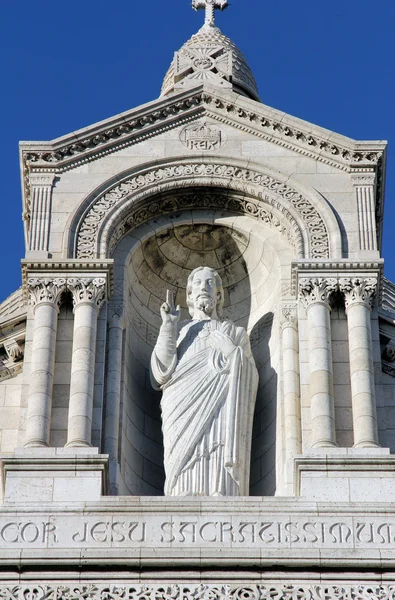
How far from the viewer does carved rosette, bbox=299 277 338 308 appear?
31453mm

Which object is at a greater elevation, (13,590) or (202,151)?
(202,151)

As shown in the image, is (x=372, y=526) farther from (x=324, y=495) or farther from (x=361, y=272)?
(x=361, y=272)

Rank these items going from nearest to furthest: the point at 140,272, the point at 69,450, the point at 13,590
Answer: the point at 13,590 → the point at 69,450 → the point at 140,272

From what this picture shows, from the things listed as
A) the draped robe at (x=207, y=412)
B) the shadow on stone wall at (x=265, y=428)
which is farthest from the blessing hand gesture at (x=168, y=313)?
the shadow on stone wall at (x=265, y=428)

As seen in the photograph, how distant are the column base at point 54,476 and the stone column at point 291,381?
277cm

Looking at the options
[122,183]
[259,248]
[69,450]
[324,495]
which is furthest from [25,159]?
[324,495]

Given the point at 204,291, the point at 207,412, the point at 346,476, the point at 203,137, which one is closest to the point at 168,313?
the point at 204,291

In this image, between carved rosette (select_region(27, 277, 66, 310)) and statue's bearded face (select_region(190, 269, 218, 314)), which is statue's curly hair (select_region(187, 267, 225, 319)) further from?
carved rosette (select_region(27, 277, 66, 310))

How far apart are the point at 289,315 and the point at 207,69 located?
19.5ft

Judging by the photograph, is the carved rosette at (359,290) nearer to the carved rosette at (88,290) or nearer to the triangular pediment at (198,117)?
the triangular pediment at (198,117)

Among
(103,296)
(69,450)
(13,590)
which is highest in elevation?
(103,296)

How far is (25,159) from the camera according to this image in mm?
33438

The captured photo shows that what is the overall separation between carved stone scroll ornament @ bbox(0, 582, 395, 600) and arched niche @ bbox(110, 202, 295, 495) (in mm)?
3776

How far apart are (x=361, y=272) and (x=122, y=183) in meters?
4.07
